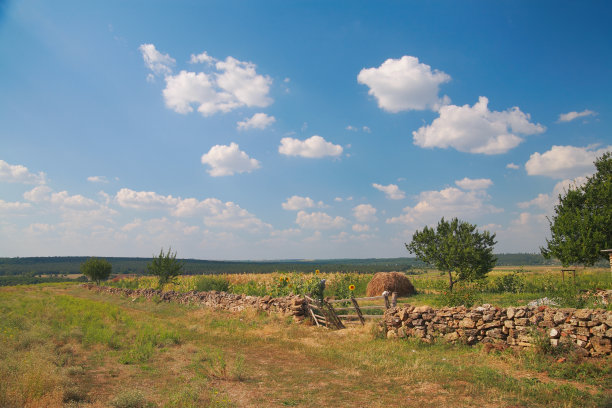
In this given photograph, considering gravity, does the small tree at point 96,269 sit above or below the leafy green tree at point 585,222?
below

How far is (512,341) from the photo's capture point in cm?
870

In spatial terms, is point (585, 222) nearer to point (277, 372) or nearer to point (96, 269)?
point (277, 372)

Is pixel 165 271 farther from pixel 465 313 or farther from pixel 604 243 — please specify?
pixel 604 243

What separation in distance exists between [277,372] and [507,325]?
6.17 m

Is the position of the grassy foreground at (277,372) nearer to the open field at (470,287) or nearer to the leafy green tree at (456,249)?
the open field at (470,287)

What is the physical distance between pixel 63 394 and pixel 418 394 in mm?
6600

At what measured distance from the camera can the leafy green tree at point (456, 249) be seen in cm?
2592

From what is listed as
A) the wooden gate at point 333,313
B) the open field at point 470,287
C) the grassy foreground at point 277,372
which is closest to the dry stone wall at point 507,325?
the grassy foreground at point 277,372

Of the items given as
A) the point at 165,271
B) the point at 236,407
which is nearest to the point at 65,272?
the point at 165,271

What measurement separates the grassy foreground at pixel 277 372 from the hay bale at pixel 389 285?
1257 centimetres

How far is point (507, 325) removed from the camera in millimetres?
8859

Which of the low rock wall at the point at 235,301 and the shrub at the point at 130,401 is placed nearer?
the shrub at the point at 130,401

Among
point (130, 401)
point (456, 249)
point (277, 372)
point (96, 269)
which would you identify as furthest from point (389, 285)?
point (96, 269)

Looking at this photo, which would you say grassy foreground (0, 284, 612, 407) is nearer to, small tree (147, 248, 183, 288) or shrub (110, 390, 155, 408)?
shrub (110, 390, 155, 408)
